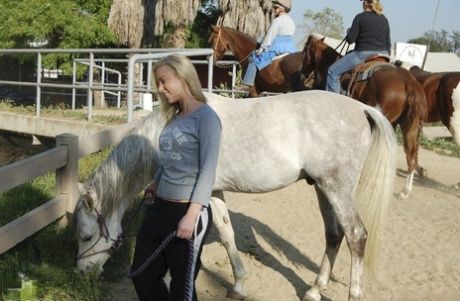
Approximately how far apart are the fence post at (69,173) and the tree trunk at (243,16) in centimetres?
1651

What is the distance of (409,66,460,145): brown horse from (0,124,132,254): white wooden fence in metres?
6.04

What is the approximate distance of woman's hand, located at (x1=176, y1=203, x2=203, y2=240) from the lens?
2.82m

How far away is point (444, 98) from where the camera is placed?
912cm

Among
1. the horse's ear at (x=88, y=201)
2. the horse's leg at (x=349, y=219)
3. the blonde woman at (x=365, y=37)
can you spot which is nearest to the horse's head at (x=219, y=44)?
the blonde woman at (x=365, y=37)

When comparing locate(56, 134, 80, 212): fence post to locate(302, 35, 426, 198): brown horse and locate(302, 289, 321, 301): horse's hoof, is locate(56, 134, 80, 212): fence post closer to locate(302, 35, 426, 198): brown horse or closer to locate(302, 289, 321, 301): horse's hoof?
locate(302, 289, 321, 301): horse's hoof

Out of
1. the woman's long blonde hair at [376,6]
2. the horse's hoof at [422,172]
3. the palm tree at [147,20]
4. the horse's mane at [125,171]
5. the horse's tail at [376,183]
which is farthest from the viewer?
the palm tree at [147,20]

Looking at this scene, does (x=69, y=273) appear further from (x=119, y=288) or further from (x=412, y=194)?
(x=412, y=194)

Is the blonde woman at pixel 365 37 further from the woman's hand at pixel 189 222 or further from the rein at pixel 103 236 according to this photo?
the woman's hand at pixel 189 222

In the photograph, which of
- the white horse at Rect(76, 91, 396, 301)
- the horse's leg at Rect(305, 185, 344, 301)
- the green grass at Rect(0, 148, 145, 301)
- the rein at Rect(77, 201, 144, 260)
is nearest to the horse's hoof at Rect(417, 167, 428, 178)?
the horse's leg at Rect(305, 185, 344, 301)

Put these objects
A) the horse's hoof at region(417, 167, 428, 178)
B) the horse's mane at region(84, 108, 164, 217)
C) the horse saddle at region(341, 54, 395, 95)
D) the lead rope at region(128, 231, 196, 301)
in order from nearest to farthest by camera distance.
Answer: the lead rope at region(128, 231, 196, 301), the horse's mane at region(84, 108, 164, 217), the horse saddle at region(341, 54, 395, 95), the horse's hoof at region(417, 167, 428, 178)

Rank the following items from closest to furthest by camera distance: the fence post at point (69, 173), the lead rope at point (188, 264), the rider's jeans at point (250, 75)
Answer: the lead rope at point (188, 264), the fence post at point (69, 173), the rider's jeans at point (250, 75)

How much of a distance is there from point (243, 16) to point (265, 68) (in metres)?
11.0

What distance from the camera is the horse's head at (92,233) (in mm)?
3734

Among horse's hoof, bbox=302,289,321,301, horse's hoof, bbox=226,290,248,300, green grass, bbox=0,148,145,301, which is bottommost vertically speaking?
horse's hoof, bbox=226,290,248,300
